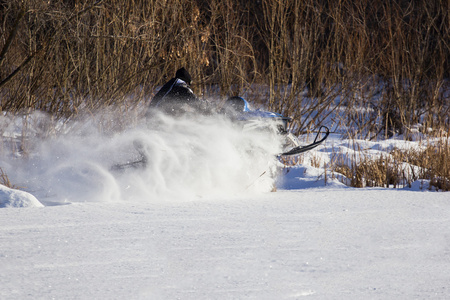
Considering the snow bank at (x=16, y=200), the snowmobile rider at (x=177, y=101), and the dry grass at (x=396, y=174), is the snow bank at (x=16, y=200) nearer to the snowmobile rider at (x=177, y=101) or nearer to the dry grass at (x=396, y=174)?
the snowmobile rider at (x=177, y=101)

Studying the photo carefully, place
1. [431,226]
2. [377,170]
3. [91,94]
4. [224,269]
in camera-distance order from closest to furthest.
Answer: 1. [224,269]
2. [431,226]
3. [377,170]
4. [91,94]

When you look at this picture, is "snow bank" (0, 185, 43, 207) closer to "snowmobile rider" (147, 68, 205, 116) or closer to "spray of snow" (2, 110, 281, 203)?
"spray of snow" (2, 110, 281, 203)

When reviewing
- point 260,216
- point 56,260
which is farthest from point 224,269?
point 260,216

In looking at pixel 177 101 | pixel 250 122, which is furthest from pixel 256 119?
pixel 177 101

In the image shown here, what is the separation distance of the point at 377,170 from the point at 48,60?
4.37 m

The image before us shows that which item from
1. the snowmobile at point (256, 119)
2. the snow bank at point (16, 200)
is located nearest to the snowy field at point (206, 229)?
the snow bank at point (16, 200)

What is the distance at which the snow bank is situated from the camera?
14.2 feet

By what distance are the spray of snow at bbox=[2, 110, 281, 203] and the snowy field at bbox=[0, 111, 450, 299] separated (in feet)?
0.04

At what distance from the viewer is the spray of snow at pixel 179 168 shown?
16.9 feet

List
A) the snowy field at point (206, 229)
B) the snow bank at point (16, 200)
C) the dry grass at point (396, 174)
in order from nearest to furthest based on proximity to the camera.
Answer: the snowy field at point (206, 229) → the snow bank at point (16, 200) → the dry grass at point (396, 174)

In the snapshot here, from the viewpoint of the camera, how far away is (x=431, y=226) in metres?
3.87

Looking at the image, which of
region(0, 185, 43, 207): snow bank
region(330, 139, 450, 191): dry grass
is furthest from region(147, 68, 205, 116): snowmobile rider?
region(330, 139, 450, 191): dry grass

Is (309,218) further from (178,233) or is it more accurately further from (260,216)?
(178,233)

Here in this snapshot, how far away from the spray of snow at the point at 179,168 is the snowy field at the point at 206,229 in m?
0.01
